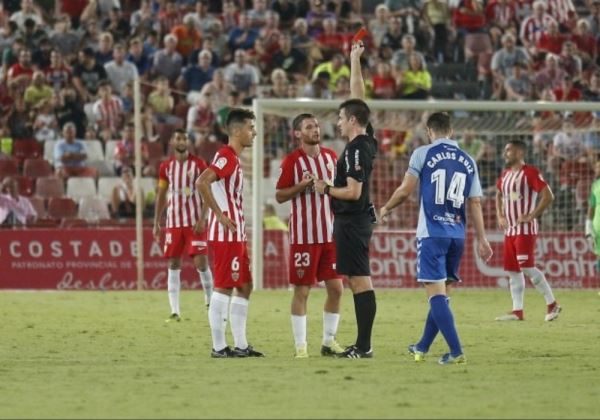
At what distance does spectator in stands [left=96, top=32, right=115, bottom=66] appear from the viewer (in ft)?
101


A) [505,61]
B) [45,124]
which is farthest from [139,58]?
[505,61]

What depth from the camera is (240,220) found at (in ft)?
45.3

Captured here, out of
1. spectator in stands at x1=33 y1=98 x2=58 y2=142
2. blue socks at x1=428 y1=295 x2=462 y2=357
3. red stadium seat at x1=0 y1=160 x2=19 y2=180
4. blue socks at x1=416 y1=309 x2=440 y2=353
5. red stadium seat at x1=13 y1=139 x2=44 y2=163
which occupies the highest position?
spectator in stands at x1=33 y1=98 x2=58 y2=142

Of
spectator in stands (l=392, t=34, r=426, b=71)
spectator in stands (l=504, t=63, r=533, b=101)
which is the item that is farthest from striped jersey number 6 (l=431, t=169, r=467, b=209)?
spectator in stands (l=504, t=63, r=533, b=101)

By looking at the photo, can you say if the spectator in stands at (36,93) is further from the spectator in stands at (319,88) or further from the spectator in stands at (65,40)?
the spectator in stands at (319,88)

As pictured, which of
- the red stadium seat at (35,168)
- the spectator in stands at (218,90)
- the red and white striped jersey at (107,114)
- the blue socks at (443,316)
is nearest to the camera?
the blue socks at (443,316)

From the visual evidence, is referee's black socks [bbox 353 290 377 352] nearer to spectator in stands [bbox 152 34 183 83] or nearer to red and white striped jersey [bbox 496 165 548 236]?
red and white striped jersey [bbox 496 165 548 236]

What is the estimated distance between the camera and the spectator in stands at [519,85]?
3120cm

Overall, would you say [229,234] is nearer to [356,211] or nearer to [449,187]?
[356,211]

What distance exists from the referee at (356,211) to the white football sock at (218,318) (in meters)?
1.16

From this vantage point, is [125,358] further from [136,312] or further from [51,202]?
[51,202]

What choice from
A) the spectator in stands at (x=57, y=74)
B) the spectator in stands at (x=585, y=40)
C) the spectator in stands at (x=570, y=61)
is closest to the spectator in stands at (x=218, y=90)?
the spectator in stands at (x=57, y=74)

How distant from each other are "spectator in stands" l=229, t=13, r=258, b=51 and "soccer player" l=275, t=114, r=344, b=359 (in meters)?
18.2

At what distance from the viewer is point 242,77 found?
3041 centimetres
